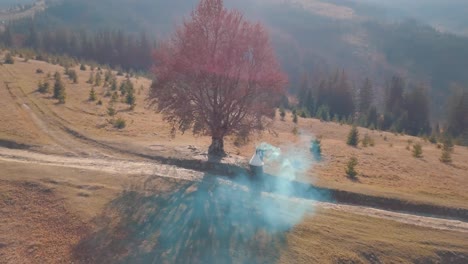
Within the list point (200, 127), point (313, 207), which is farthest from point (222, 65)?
point (313, 207)

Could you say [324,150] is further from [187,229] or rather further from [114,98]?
[114,98]

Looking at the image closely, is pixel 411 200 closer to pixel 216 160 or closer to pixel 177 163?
pixel 216 160

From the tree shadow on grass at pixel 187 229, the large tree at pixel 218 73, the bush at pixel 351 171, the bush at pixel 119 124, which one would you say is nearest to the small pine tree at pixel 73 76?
the bush at pixel 119 124

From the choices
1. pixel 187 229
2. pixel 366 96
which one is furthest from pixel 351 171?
pixel 366 96

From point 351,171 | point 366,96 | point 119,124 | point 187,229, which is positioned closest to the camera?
point 187,229

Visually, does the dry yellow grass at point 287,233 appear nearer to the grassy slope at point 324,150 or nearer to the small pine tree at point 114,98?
the grassy slope at point 324,150

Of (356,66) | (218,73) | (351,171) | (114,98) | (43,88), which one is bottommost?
(351,171)
